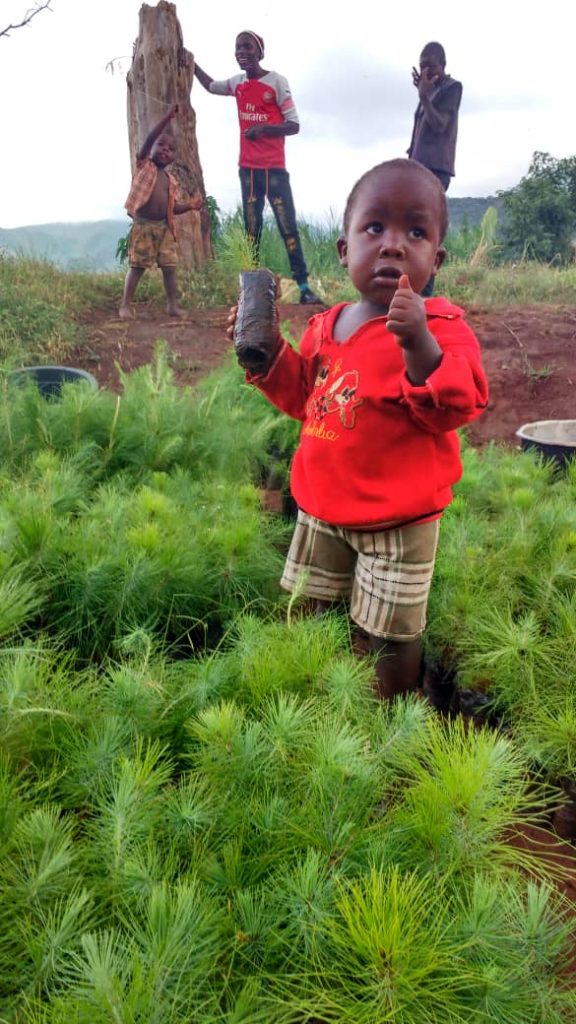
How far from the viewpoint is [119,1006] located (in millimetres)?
639

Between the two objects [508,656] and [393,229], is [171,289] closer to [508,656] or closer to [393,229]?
[393,229]

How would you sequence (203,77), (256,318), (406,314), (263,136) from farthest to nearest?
(203,77) < (263,136) < (256,318) < (406,314)

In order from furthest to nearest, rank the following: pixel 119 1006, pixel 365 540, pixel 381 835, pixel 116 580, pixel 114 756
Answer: pixel 365 540 → pixel 116 580 → pixel 114 756 → pixel 381 835 → pixel 119 1006

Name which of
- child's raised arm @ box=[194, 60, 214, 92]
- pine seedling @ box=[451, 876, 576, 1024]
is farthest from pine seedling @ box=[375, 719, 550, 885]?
child's raised arm @ box=[194, 60, 214, 92]

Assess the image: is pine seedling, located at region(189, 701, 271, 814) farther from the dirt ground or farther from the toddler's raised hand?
the dirt ground

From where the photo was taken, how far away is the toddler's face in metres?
1.65

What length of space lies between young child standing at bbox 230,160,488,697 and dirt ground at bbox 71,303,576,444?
12.4 feet

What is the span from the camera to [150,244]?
23.0 feet

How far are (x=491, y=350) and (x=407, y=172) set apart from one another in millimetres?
5349

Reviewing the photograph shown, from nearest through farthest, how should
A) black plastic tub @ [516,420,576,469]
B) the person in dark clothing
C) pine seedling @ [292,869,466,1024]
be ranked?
pine seedling @ [292,869,466,1024]
black plastic tub @ [516,420,576,469]
the person in dark clothing

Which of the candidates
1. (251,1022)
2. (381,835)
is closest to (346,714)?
(381,835)

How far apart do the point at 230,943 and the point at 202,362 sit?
5.94m

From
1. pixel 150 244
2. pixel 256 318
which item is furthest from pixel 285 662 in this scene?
pixel 150 244

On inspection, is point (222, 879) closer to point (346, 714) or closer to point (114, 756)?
point (114, 756)
